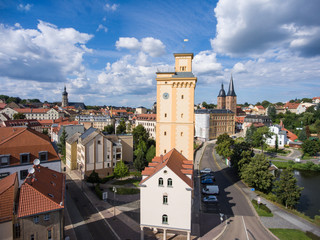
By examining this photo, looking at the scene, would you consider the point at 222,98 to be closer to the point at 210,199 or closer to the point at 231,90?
the point at 231,90

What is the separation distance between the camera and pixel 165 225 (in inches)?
868

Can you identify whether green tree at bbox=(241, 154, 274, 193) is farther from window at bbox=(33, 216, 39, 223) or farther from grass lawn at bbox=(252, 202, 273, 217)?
window at bbox=(33, 216, 39, 223)

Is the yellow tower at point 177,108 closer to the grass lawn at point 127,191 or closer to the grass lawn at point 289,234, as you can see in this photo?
the grass lawn at point 127,191

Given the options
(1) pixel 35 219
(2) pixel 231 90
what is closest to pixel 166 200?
(1) pixel 35 219

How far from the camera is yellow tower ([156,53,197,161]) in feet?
108

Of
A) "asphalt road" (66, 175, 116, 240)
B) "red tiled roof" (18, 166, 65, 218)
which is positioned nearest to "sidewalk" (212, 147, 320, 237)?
"asphalt road" (66, 175, 116, 240)

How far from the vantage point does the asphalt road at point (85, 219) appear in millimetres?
24359

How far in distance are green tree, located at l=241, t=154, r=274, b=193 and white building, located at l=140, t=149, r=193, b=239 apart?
71.9ft

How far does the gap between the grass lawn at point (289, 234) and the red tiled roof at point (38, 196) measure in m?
24.4

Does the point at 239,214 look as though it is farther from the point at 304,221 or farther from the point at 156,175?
the point at 156,175

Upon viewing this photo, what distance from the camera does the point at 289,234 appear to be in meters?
24.0

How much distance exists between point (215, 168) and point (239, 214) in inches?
1070

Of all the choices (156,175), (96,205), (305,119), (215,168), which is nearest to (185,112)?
(156,175)

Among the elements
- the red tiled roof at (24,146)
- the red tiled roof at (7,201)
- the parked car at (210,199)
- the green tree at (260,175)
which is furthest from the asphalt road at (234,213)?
the red tiled roof at (24,146)
